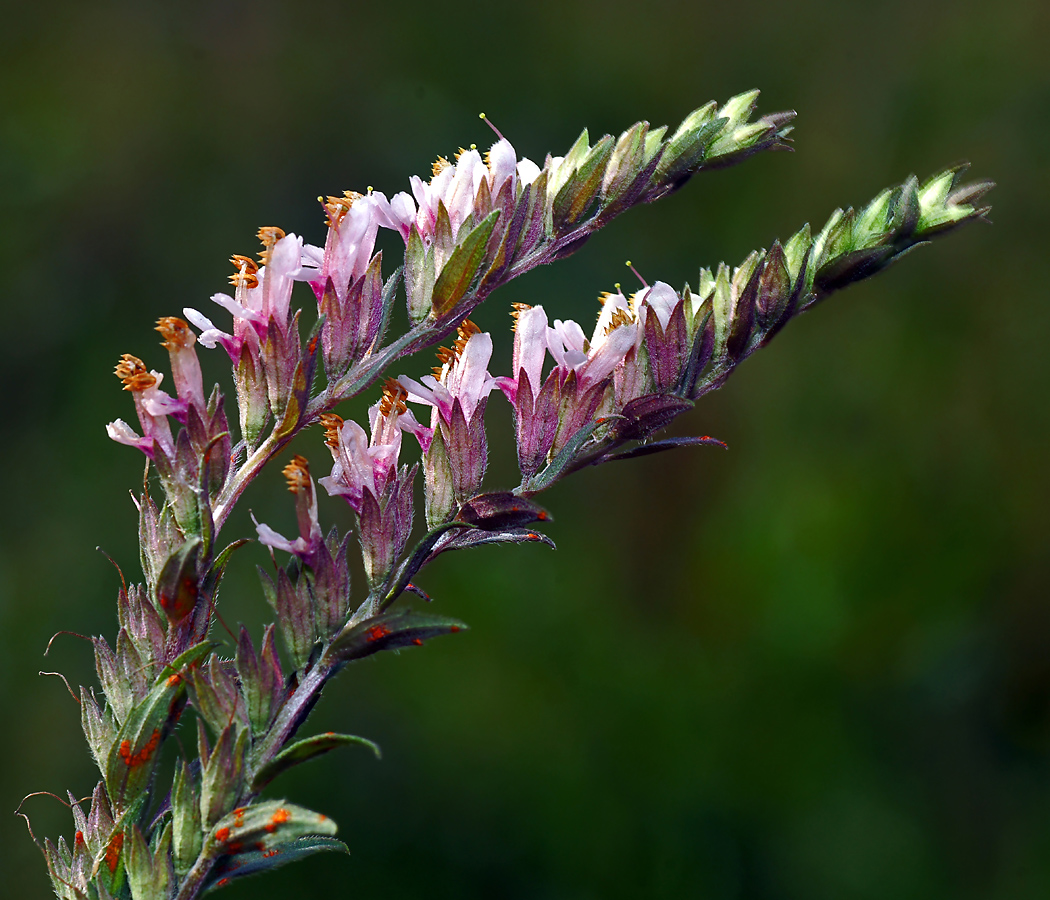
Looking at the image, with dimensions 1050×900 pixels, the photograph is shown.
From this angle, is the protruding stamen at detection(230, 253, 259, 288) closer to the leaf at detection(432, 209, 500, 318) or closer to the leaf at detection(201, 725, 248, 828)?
the leaf at detection(432, 209, 500, 318)

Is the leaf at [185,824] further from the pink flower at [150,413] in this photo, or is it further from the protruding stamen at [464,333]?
the protruding stamen at [464,333]

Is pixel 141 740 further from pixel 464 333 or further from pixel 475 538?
pixel 464 333

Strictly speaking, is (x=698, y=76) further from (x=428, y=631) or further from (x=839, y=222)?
(x=428, y=631)

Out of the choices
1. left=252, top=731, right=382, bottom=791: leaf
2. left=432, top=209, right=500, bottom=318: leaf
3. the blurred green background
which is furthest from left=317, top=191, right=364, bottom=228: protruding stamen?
the blurred green background

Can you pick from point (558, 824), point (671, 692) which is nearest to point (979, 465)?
point (671, 692)

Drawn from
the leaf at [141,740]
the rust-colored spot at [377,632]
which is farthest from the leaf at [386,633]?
the leaf at [141,740]

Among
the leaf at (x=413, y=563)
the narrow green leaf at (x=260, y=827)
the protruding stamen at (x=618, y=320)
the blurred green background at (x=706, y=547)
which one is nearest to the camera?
A: the narrow green leaf at (x=260, y=827)
